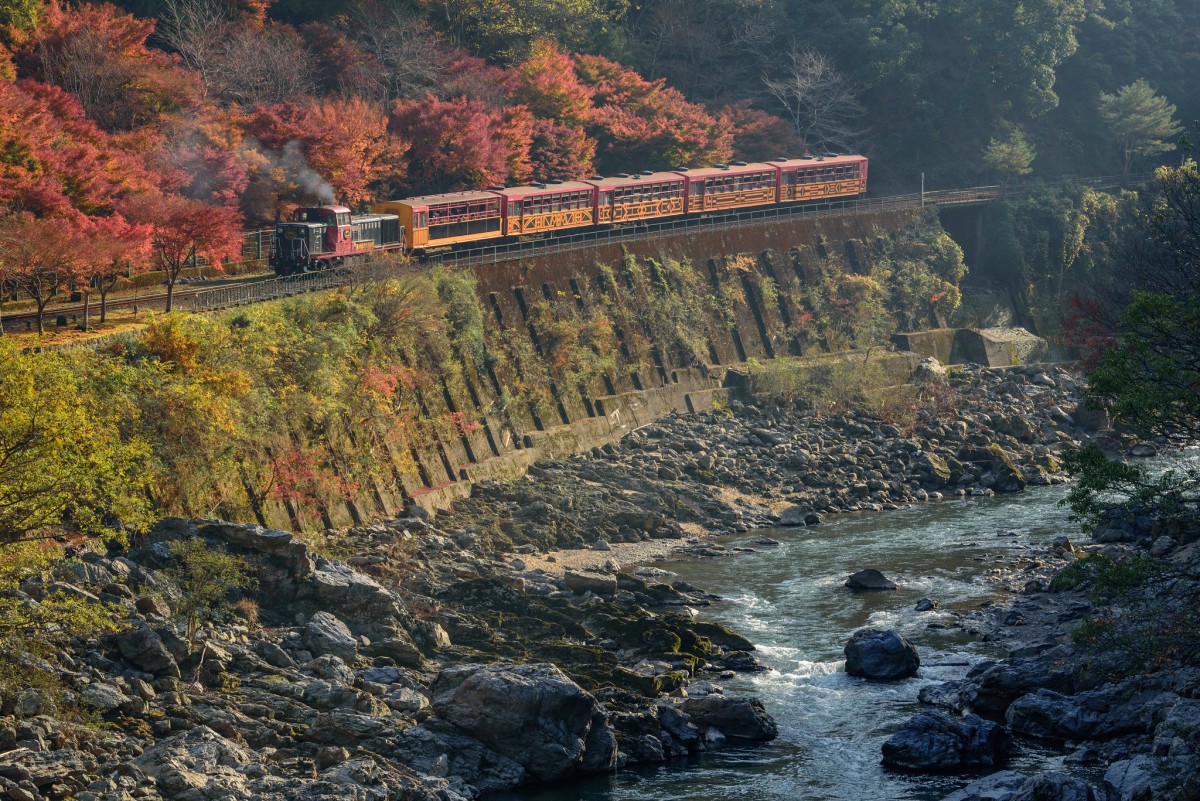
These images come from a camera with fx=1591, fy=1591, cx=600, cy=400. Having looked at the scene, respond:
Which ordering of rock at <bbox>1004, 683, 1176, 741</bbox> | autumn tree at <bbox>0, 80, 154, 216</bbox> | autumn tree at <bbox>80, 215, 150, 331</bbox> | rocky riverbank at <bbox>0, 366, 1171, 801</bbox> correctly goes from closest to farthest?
1. rocky riverbank at <bbox>0, 366, 1171, 801</bbox>
2. rock at <bbox>1004, 683, 1176, 741</bbox>
3. autumn tree at <bbox>80, 215, 150, 331</bbox>
4. autumn tree at <bbox>0, 80, 154, 216</bbox>

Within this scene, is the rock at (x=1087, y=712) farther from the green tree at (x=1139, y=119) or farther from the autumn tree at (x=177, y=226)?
the green tree at (x=1139, y=119)

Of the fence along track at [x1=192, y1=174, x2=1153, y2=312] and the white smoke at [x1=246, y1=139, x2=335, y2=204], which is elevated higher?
the white smoke at [x1=246, y1=139, x2=335, y2=204]

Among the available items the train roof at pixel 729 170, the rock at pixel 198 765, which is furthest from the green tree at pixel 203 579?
the train roof at pixel 729 170

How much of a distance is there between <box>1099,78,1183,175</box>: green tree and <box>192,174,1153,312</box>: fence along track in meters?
2.63

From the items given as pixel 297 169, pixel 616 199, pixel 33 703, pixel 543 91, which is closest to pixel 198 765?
pixel 33 703

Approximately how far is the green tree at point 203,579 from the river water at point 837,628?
792cm

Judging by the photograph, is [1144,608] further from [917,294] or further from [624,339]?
[917,294]

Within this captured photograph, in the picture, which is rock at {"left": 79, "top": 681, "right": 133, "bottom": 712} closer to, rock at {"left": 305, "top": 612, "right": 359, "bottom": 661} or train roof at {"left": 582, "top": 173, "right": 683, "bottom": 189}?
rock at {"left": 305, "top": 612, "right": 359, "bottom": 661}

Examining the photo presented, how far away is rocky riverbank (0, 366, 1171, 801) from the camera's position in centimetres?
2708

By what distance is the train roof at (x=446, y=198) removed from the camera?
56.8m

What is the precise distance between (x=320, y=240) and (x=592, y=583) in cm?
1854

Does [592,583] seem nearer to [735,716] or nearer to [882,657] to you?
→ [882,657]

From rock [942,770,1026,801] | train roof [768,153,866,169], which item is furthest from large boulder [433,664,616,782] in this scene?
train roof [768,153,866,169]

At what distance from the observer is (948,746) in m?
29.7
